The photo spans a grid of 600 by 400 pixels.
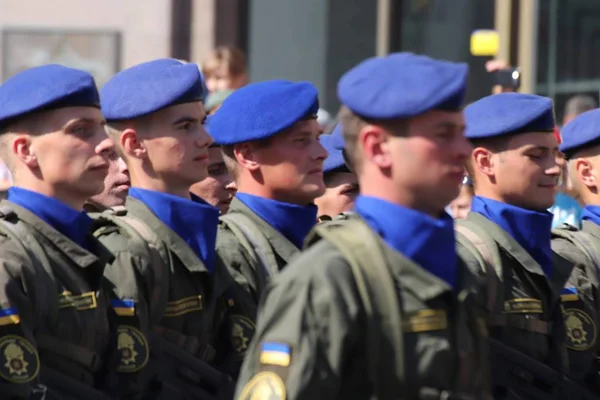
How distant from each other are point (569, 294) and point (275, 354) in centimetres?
296

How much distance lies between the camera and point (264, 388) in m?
3.74

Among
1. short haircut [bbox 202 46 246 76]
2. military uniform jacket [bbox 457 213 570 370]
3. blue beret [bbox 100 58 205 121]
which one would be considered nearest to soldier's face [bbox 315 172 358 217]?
military uniform jacket [bbox 457 213 570 370]

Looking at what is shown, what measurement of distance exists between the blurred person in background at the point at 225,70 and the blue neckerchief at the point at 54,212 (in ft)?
16.6

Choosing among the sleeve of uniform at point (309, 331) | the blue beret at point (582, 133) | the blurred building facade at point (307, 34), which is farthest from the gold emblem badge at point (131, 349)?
the blurred building facade at point (307, 34)

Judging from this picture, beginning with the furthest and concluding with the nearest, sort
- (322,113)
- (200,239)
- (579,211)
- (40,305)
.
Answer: (322,113)
(579,211)
(200,239)
(40,305)

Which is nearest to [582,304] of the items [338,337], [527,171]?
[527,171]

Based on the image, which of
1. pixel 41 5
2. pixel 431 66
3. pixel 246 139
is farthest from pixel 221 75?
pixel 431 66

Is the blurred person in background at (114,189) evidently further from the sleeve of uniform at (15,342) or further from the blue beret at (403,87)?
the blue beret at (403,87)

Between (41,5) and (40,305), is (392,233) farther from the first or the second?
(41,5)

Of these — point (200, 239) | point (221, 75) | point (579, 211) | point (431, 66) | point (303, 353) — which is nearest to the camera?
point (303, 353)

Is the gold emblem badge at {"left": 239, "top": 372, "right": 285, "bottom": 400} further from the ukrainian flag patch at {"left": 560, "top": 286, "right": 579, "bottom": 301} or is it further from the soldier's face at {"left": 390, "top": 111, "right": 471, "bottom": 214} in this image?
the ukrainian flag patch at {"left": 560, "top": 286, "right": 579, "bottom": 301}

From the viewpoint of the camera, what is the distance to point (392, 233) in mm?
3904

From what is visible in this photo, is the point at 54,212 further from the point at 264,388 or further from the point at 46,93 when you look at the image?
the point at 264,388

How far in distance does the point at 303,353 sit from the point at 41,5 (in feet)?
33.6
